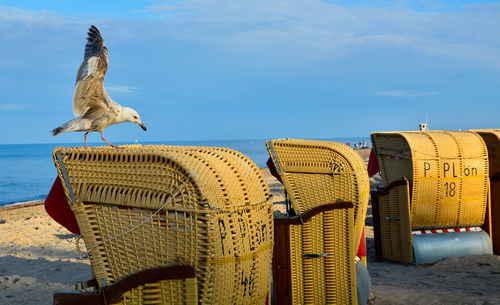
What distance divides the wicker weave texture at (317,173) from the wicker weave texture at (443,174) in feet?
10.8

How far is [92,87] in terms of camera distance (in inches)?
207

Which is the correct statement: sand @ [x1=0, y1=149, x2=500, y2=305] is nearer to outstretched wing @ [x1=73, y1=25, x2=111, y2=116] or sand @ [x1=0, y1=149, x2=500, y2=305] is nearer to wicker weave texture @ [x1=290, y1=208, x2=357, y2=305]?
wicker weave texture @ [x1=290, y1=208, x2=357, y2=305]

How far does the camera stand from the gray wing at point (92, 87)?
5.13 meters

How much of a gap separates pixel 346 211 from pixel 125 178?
273cm

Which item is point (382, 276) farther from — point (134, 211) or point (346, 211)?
point (134, 211)

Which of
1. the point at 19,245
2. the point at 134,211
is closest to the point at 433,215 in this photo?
the point at 134,211

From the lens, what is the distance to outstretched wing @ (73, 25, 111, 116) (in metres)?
5.19

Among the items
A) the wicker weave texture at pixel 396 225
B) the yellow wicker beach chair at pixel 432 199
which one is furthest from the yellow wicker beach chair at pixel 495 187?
the wicker weave texture at pixel 396 225

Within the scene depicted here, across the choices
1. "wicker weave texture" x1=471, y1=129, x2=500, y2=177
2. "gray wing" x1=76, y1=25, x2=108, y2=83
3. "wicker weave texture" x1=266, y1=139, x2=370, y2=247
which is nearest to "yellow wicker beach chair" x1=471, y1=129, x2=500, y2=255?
"wicker weave texture" x1=471, y1=129, x2=500, y2=177

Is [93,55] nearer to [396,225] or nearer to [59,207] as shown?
[59,207]

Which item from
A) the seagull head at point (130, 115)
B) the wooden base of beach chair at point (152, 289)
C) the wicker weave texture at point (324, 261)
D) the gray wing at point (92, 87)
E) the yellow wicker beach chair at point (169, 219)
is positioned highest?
the gray wing at point (92, 87)

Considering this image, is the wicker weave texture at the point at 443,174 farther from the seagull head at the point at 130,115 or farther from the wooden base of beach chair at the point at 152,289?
the wooden base of beach chair at the point at 152,289

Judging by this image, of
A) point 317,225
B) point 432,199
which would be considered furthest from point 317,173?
point 432,199

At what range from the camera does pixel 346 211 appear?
499 cm
